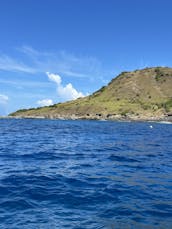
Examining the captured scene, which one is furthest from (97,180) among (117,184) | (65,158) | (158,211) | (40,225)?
(65,158)

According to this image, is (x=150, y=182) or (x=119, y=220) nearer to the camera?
(x=119, y=220)

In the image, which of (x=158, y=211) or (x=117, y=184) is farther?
(x=117, y=184)

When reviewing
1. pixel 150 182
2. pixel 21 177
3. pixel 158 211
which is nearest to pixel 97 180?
pixel 150 182

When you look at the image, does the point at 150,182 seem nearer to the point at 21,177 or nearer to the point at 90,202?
the point at 90,202

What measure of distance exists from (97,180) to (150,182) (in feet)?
12.0

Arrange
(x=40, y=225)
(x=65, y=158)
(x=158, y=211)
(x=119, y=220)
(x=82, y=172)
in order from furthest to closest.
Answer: (x=65, y=158) → (x=82, y=172) → (x=158, y=211) → (x=119, y=220) → (x=40, y=225)

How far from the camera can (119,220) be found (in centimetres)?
1617

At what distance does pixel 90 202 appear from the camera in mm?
18938

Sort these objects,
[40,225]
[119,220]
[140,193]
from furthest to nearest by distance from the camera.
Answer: [140,193] < [119,220] < [40,225]

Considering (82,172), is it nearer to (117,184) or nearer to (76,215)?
(117,184)

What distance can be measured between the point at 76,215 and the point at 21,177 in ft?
30.0

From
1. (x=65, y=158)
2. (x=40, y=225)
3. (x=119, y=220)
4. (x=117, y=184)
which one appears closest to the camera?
(x=40, y=225)

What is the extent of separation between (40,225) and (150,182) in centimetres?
1149

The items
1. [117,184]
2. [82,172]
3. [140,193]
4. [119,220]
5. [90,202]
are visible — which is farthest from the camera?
[82,172]
